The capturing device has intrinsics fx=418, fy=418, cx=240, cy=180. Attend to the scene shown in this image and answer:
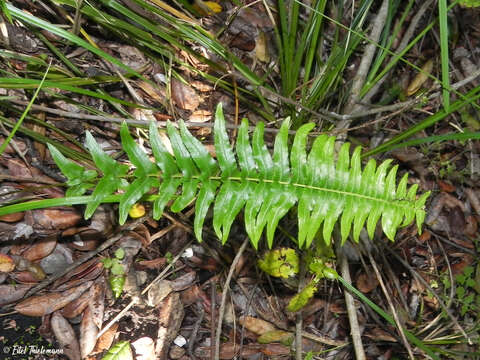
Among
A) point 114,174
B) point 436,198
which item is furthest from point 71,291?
point 436,198

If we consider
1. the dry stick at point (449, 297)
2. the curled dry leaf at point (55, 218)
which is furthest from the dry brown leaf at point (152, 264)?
the dry stick at point (449, 297)

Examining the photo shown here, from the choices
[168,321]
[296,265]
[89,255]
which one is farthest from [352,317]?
[89,255]

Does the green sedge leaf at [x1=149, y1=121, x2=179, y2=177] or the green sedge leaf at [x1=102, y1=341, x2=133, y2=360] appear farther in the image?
the green sedge leaf at [x1=102, y1=341, x2=133, y2=360]

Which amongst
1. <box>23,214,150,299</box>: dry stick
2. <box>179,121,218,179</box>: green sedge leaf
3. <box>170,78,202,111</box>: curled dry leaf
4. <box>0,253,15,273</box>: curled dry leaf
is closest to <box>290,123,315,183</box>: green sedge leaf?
<box>179,121,218,179</box>: green sedge leaf

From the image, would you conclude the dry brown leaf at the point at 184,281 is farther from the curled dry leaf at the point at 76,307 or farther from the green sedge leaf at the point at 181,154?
the green sedge leaf at the point at 181,154

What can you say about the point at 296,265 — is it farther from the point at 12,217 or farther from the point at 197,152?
the point at 12,217

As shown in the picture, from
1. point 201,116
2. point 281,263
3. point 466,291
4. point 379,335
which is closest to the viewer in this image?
point 281,263

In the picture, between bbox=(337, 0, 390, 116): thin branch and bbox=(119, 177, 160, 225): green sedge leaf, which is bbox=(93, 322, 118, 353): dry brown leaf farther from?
bbox=(337, 0, 390, 116): thin branch
